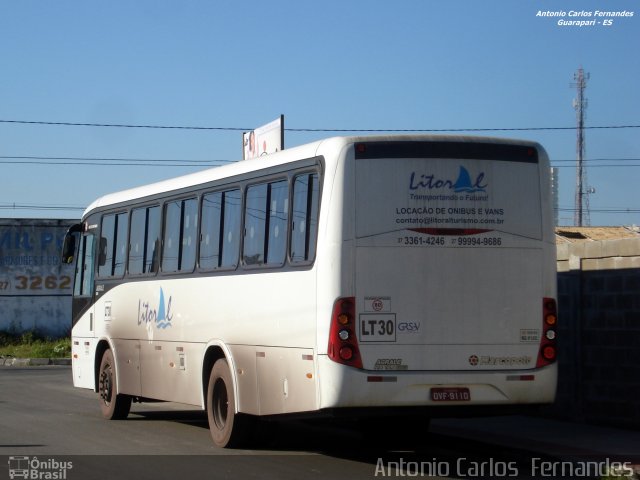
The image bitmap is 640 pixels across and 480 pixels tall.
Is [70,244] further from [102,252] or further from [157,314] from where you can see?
[157,314]

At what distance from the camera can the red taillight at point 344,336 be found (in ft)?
35.6

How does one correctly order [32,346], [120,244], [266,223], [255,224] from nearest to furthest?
[266,223] < [255,224] < [120,244] < [32,346]

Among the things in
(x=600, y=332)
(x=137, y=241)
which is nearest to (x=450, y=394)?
(x=600, y=332)

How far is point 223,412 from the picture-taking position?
1337 centimetres

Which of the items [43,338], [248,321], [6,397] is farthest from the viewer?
[43,338]

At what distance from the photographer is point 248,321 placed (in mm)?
12672

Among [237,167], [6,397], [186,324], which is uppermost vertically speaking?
[237,167]

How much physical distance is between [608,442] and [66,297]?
3089cm

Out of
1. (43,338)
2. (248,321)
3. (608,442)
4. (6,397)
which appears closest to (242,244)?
(248,321)

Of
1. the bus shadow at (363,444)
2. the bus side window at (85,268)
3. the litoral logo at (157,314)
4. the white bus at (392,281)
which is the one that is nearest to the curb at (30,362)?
the bus side window at (85,268)

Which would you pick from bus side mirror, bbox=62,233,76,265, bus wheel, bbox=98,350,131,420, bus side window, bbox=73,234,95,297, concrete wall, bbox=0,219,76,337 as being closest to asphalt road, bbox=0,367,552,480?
bus wheel, bbox=98,350,131,420

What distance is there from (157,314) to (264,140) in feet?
62.9

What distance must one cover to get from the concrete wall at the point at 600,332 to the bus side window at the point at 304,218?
504 cm

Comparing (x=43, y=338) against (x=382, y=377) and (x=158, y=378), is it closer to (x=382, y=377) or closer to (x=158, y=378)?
(x=158, y=378)
